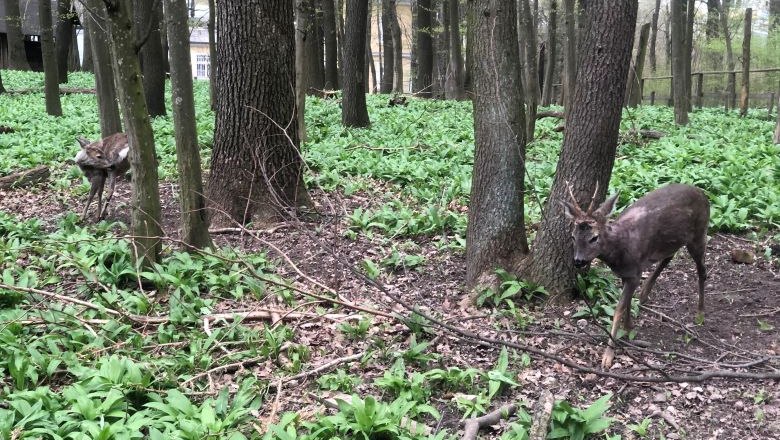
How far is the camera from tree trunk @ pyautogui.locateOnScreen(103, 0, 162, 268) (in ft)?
19.7

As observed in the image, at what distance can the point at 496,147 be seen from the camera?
6477 mm

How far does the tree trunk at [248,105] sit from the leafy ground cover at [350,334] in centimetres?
55

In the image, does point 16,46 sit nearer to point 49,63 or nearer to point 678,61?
point 49,63

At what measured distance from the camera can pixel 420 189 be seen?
31.6 feet

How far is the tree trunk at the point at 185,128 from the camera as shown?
673 centimetres

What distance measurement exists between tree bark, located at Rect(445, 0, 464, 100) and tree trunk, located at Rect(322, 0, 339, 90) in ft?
12.2

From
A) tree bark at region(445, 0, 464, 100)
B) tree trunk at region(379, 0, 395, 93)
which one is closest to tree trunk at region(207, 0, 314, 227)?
tree bark at region(445, 0, 464, 100)

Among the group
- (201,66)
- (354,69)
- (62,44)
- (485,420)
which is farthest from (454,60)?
(201,66)

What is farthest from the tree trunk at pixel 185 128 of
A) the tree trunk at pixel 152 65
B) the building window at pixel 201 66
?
the building window at pixel 201 66

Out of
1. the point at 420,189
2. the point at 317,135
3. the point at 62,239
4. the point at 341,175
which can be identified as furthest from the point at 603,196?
the point at 317,135

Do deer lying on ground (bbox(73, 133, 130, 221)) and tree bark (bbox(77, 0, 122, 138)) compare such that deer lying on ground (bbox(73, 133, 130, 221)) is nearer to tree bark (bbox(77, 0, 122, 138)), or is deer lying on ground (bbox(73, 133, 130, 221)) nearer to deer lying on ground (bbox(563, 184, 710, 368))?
tree bark (bbox(77, 0, 122, 138))

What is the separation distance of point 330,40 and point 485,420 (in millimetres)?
17958

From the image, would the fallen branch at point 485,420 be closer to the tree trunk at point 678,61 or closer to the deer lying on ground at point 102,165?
the deer lying on ground at point 102,165

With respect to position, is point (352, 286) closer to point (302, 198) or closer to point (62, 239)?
point (302, 198)
